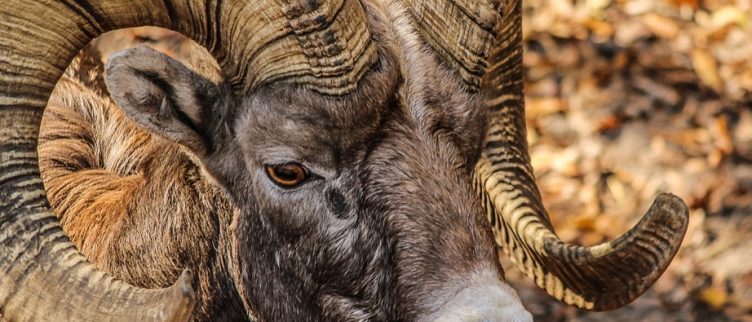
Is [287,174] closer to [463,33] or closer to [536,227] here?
[463,33]

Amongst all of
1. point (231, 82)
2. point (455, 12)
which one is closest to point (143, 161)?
point (231, 82)

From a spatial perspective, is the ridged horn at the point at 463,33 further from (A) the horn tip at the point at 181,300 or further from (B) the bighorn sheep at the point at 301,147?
(A) the horn tip at the point at 181,300

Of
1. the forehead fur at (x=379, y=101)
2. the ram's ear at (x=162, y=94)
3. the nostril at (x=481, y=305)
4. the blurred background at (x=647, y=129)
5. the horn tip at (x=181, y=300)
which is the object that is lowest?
the blurred background at (x=647, y=129)

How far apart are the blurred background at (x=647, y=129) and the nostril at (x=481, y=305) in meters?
4.69

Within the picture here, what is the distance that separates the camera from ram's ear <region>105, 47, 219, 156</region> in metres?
4.55

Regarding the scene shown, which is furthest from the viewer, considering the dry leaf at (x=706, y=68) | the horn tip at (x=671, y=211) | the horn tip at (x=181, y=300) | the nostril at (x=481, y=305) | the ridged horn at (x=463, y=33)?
the dry leaf at (x=706, y=68)

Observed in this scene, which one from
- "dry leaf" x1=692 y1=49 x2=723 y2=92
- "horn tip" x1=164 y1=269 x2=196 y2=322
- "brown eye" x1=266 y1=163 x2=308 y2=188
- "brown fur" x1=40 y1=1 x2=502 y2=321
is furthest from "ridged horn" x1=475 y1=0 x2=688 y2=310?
"dry leaf" x1=692 y1=49 x2=723 y2=92

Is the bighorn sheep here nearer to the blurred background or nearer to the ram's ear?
the ram's ear

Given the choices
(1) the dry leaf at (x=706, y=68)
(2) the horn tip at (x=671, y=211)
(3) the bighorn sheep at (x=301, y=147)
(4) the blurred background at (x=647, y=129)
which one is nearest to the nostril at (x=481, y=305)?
(3) the bighorn sheep at (x=301, y=147)

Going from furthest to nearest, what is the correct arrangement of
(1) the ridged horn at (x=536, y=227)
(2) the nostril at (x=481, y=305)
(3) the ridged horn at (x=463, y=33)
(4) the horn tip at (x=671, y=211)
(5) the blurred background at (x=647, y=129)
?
(5) the blurred background at (x=647, y=129) → (1) the ridged horn at (x=536, y=227) → (4) the horn tip at (x=671, y=211) → (3) the ridged horn at (x=463, y=33) → (2) the nostril at (x=481, y=305)

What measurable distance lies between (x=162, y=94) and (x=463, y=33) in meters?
1.25

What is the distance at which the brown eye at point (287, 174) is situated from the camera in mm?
4555

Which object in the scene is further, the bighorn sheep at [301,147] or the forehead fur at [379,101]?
the forehead fur at [379,101]

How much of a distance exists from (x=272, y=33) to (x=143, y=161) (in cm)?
126
